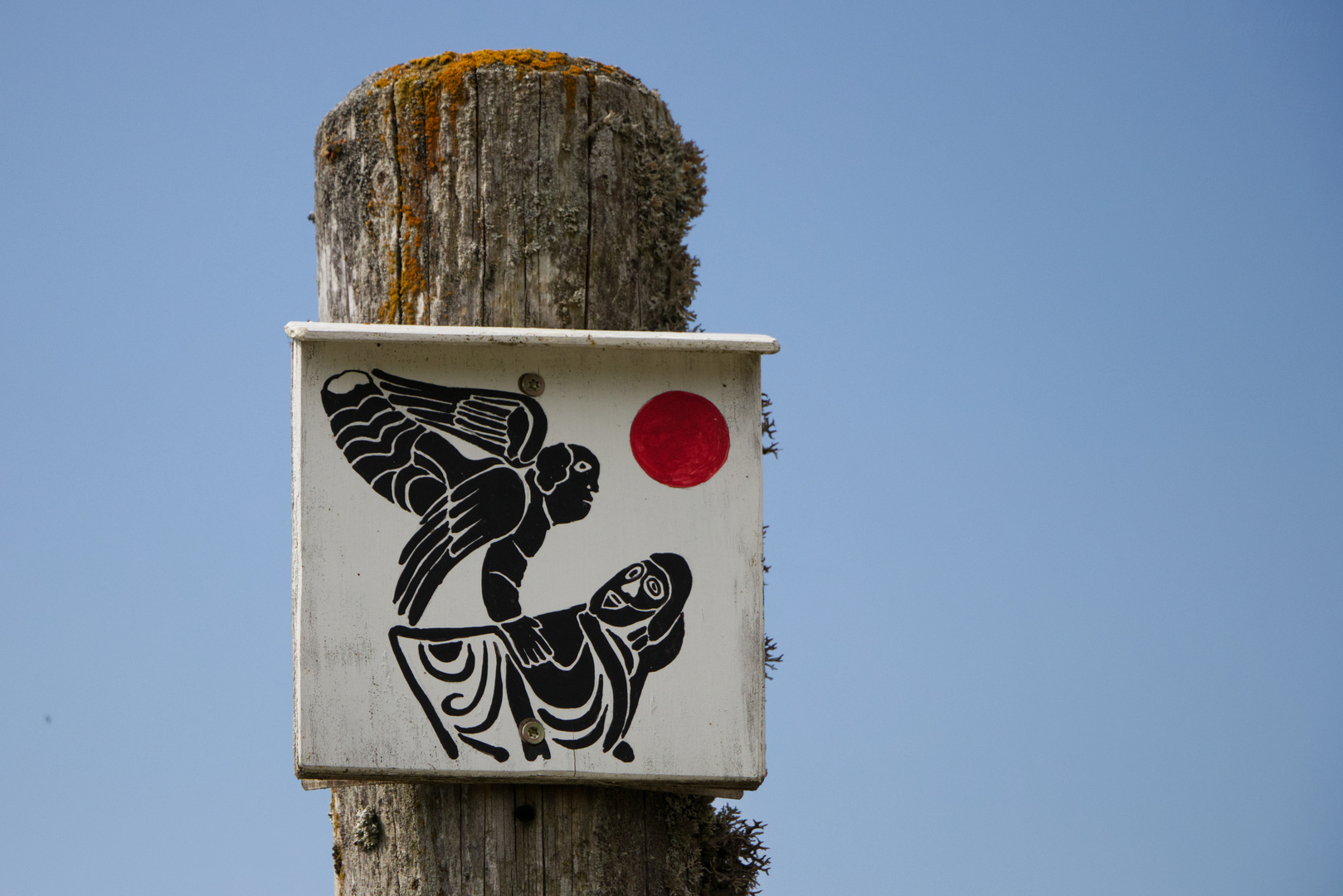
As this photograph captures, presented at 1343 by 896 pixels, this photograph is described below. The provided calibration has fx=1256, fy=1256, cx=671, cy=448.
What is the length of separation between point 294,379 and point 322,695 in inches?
22.7

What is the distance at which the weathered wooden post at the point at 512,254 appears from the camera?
2.29m

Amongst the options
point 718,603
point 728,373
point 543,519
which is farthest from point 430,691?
point 728,373

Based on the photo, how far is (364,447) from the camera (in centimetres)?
228

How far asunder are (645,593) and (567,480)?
255mm

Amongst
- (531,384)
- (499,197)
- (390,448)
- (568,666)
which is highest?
(499,197)

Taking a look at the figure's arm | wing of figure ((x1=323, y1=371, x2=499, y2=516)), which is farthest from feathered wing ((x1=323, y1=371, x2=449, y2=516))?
the figure's arm

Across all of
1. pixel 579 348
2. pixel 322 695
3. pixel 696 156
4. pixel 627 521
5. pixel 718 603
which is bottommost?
pixel 322 695

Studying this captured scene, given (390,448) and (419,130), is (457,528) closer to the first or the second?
(390,448)

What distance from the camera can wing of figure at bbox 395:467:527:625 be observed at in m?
2.23

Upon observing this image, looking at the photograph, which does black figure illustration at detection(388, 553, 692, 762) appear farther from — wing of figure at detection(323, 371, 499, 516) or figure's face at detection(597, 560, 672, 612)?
wing of figure at detection(323, 371, 499, 516)

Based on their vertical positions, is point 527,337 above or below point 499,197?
below

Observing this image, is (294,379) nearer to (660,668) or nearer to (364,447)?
(364,447)

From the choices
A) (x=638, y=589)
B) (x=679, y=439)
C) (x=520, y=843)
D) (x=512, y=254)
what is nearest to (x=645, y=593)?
(x=638, y=589)

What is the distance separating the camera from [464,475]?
90.6 inches
